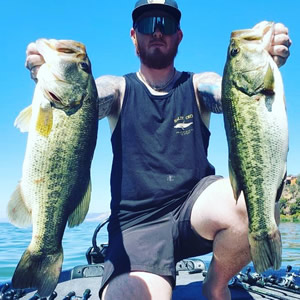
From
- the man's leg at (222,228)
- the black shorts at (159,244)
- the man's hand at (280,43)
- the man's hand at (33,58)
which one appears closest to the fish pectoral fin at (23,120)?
the man's hand at (33,58)

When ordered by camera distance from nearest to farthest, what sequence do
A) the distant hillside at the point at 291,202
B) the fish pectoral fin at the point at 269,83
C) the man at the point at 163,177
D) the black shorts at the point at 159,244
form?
the fish pectoral fin at the point at 269,83, the man at the point at 163,177, the black shorts at the point at 159,244, the distant hillside at the point at 291,202

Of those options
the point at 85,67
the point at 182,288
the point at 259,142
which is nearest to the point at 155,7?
the point at 85,67

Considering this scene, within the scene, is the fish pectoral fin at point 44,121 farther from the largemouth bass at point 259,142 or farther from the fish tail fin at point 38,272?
the largemouth bass at point 259,142

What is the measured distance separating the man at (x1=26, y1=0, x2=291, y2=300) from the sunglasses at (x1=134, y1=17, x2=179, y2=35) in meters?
0.01

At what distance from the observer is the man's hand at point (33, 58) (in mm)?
3373

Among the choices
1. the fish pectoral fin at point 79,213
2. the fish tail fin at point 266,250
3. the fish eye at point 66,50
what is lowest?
the fish tail fin at point 266,250

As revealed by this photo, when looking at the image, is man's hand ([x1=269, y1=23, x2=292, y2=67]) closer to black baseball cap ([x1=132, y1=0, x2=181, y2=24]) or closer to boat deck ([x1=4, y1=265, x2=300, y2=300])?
black baseball cap ([x1=132, y1=0, x2=181, y2=24])

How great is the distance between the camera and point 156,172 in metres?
4.11

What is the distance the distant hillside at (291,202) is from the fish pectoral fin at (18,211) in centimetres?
6930

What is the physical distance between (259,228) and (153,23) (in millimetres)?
2449

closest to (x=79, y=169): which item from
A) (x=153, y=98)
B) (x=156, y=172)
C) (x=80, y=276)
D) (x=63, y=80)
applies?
(x=63, y=80)

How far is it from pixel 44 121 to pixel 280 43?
217cm

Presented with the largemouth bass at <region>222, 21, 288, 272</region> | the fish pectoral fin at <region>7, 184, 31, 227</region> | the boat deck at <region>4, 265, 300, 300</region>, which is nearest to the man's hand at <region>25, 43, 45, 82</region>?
the fish pectoral fin at <region>7, 184, 31, 227</region>

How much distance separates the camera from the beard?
14.3 ft
